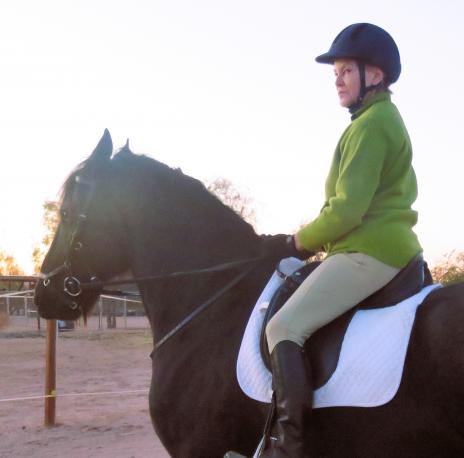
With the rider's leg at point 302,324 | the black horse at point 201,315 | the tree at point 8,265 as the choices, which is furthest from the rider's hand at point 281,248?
the tree at point 8,265

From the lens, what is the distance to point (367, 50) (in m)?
3.67

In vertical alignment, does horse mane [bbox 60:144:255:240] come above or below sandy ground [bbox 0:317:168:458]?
above

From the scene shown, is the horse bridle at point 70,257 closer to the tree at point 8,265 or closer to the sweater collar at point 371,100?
the sweater collar at point 371,100

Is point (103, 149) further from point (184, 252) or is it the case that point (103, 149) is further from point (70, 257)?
point (184, 252)

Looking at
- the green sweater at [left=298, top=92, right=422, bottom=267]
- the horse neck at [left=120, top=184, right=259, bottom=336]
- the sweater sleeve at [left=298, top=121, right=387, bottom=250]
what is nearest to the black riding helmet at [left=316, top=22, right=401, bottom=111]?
the green sweater at [left=298, top=92, right=422, bottom=267]

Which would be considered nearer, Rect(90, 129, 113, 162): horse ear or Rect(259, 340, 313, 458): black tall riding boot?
Rect(259, 340, 313, 458): black tall riding boot

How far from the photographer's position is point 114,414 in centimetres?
982

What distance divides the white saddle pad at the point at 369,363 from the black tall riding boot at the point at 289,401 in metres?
0.09

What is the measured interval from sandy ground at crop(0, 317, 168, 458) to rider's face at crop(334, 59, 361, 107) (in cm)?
525

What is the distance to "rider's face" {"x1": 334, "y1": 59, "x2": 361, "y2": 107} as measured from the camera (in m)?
3.72

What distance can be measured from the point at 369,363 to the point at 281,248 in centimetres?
95

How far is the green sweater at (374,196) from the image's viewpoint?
3439 millimetres

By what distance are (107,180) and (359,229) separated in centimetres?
181

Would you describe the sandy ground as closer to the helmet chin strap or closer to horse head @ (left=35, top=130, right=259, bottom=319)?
horse head @ (left=35, top=130, right=259, bottom=319)
